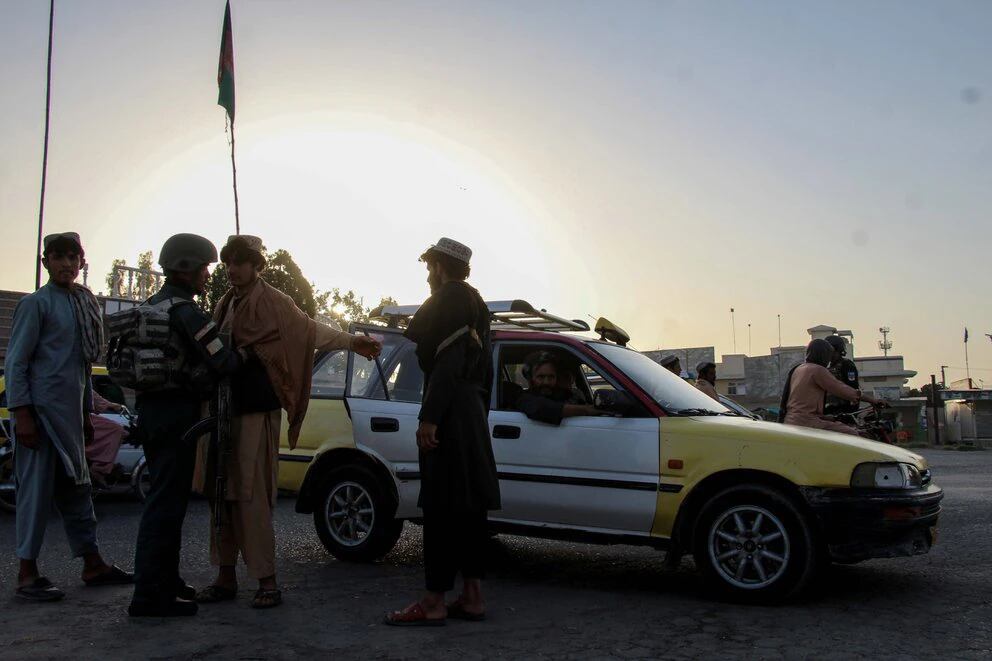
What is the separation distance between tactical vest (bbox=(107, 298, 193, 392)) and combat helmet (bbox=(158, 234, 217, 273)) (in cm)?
26

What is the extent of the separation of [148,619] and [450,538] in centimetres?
161

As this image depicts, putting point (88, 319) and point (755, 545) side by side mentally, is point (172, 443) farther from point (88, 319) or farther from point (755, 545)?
point (755, 545)

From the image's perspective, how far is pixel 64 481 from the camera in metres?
5.67

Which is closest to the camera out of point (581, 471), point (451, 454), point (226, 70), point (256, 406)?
point (451, 454)

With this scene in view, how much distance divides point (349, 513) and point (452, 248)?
8.50 ft

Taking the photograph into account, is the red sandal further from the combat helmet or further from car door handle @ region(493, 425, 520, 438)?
the combat helmet

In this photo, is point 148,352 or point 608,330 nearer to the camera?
point 148,352

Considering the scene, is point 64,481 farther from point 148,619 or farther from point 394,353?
point 394,353

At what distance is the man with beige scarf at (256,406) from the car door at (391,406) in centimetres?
123

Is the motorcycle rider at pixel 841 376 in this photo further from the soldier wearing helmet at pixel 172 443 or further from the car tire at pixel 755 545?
the soldier wearing helmet at pixel 172 443

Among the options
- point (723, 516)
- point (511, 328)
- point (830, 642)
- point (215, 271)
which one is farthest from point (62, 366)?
point (215, 271)

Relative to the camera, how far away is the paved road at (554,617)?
4.32 meters

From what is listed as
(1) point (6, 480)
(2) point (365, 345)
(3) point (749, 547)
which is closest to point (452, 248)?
(2) point (365, 345)

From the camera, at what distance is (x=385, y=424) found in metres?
6.68
